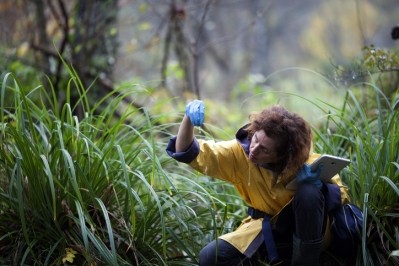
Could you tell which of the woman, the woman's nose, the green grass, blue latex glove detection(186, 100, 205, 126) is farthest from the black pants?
blue latex glove detection(186, 100, 205, 126)

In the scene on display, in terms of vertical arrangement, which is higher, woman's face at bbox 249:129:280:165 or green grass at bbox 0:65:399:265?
woman's face at bbox 249:129:280:165

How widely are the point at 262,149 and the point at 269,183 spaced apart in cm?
19

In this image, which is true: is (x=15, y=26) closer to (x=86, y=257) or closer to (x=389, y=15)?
(x=86, y=257)

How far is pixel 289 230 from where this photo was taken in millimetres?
2848

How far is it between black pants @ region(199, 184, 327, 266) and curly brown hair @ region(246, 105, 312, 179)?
0.38 feet

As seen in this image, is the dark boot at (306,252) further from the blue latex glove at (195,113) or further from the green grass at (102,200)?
the blue latex glove at (195,113)

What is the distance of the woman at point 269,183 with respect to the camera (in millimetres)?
2688

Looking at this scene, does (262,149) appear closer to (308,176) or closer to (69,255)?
(308,176)

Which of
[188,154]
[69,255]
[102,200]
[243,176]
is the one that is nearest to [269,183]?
[243,176]

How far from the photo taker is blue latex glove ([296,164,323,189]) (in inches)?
106

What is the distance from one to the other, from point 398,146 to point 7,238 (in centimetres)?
195

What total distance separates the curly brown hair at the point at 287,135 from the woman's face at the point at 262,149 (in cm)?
2

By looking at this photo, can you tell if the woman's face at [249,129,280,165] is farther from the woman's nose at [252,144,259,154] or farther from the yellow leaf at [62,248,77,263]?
the yellow leaf at [62,248,77,263]

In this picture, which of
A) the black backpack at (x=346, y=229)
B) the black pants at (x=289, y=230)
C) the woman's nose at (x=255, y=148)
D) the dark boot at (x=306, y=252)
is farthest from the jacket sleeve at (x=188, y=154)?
the black backpack at (x=346, y=229)
